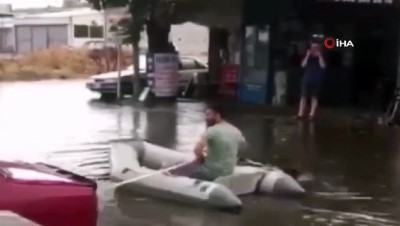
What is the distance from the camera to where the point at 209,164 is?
11.1 metres

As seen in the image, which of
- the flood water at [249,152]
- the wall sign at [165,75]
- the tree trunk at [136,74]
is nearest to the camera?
the flood water at [249,152]

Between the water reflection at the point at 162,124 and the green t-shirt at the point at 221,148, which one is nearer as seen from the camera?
the green t-shirt at the point at 221,148

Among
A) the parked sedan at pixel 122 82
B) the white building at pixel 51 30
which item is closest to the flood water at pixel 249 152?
the parked sedan at pixel 122 82

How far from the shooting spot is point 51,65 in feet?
137

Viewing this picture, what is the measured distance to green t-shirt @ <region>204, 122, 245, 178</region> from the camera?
10.8 meters

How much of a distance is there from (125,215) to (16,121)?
10.4m

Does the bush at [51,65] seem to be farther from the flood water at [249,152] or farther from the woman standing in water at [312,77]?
the woman standing in water at [312,77]

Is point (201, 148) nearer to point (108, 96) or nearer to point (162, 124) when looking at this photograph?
point (162, 124)

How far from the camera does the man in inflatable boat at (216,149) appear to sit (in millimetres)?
10844

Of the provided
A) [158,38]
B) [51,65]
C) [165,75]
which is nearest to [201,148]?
[165,75]

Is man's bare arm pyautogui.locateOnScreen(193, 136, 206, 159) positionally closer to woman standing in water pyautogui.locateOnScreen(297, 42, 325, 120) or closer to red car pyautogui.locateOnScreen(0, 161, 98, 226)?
red car pyautogui.locateOnScreen(0, 161, 98, 226)

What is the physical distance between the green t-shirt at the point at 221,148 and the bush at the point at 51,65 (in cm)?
2873

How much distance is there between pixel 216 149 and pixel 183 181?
21.5 inches

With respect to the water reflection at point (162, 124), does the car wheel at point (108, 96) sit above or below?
below
